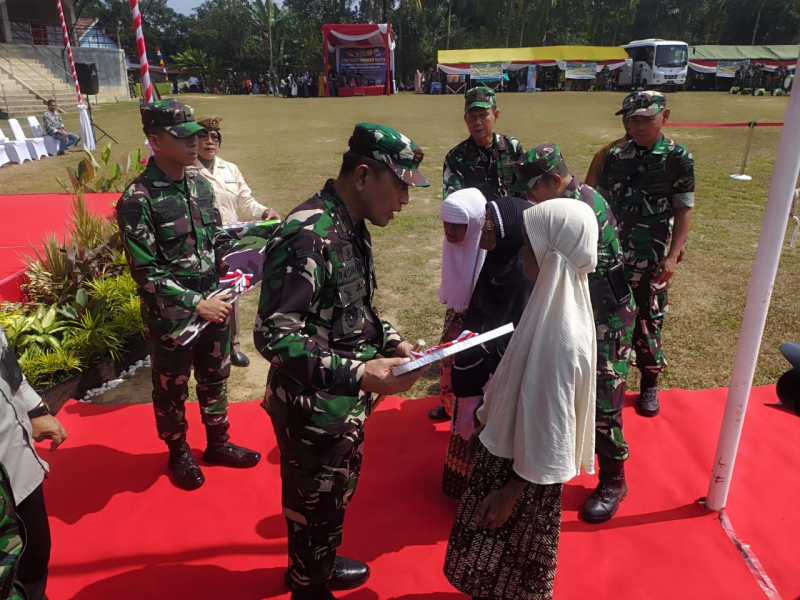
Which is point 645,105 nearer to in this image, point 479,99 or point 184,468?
point 479,99

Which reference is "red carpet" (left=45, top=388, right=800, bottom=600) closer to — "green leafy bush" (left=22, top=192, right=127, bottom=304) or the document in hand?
the document in hand

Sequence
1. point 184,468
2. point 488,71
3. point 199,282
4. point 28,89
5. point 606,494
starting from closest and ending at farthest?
point 606,494 → point 199,282 → point 184,468 → point 28,89 → point 488,71

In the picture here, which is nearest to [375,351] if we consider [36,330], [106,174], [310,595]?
[310,595]

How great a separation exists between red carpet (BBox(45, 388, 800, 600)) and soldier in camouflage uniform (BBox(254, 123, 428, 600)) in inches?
24.5

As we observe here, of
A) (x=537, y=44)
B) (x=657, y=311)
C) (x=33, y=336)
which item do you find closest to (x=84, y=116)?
(x=33, y=336)

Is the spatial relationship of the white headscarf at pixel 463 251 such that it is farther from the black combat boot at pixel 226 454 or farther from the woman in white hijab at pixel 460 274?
the black combat boot at pixel 226 454

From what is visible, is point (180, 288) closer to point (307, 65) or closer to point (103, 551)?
point (103, 551)

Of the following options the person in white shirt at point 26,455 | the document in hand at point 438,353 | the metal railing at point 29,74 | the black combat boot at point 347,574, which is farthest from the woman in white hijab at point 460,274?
the metal railing at point 29,74

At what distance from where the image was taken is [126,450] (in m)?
3.43

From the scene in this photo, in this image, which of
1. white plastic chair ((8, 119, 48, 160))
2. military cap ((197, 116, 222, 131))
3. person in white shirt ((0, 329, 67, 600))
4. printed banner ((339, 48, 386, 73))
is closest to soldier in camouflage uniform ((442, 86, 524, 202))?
military cap ((197, 116, 222, 131))

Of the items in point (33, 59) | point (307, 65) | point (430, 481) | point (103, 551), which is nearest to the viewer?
point (103, 551)

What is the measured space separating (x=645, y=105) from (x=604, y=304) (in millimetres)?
1552

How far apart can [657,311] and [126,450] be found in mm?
3522

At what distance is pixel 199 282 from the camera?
2939 mm
